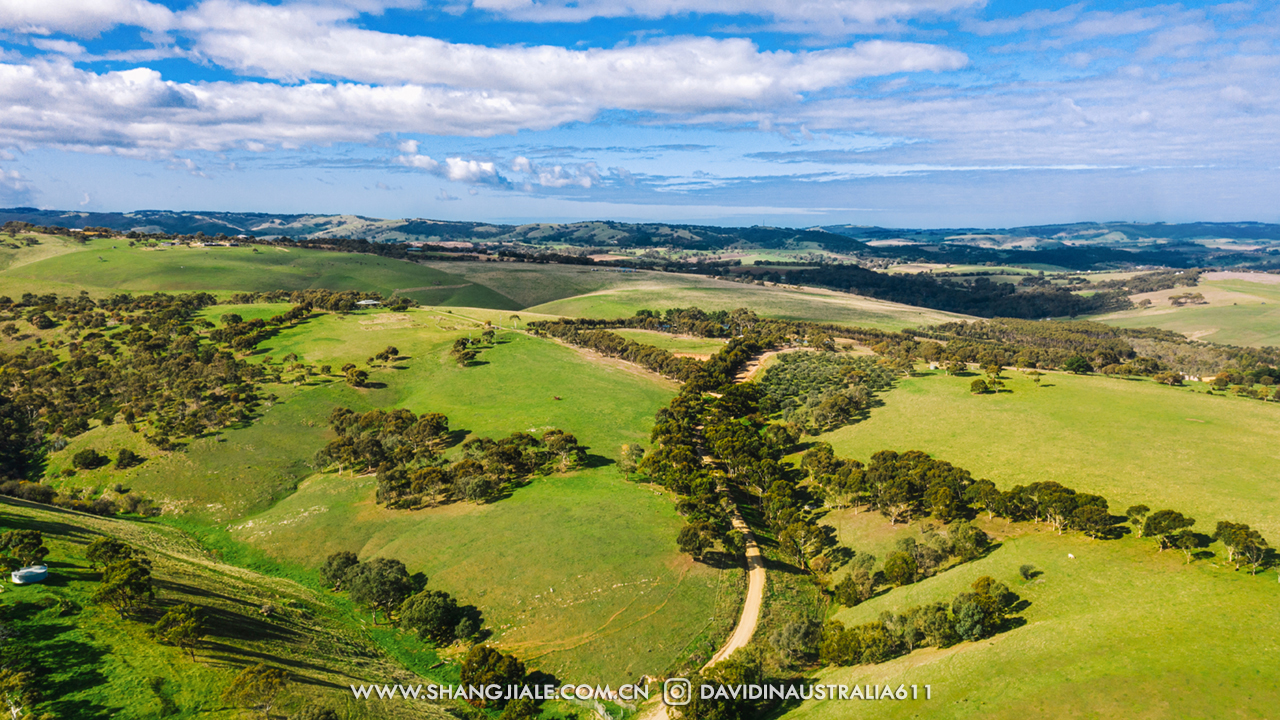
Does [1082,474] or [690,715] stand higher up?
[1082,474]

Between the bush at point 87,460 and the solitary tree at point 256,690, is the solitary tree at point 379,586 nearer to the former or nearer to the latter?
the solitary tree at point 256,690

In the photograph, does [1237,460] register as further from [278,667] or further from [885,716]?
[278,667]

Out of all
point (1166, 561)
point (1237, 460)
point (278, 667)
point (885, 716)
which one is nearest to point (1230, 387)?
point (1237, 460)

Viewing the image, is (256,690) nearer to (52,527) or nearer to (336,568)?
(336,568)

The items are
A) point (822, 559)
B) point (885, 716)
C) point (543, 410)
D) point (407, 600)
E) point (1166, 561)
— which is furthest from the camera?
point (543, 410)

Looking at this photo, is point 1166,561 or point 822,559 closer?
point 1166,561

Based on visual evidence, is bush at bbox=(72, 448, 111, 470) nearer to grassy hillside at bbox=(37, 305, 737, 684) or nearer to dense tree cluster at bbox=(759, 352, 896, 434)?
grassy hillside at bbox=(37, 305, 737, 684)
